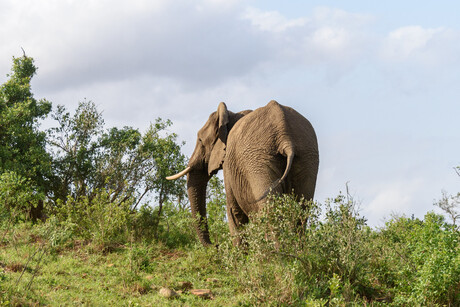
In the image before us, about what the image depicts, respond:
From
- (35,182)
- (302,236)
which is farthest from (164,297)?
(35,182)

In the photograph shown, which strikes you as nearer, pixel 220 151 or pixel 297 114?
pixel 297 114

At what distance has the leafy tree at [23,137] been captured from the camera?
17.8m

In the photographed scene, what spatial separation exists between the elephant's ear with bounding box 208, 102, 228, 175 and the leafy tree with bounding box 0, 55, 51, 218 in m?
7.69

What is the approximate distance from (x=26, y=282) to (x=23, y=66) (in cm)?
1358

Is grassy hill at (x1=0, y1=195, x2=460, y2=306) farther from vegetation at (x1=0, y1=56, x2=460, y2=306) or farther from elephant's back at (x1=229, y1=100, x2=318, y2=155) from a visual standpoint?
elephant's back at (x1=229, y1=100, x2=318, y2=155)

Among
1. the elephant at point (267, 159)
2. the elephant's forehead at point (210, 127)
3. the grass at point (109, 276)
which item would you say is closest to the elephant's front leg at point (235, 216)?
the elephant at point (267, 159)

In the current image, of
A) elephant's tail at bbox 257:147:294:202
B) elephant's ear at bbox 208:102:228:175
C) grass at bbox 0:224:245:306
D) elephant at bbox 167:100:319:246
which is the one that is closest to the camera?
grass at bbox 0:224:245:306

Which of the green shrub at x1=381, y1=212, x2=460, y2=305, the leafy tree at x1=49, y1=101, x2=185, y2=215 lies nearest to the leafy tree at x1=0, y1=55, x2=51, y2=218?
the leafy tree at x1=49, y1=101, x2=185, y2=215

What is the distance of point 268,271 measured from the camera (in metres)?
7.89

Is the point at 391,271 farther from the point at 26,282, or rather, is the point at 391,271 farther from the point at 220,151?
the point at 26,282

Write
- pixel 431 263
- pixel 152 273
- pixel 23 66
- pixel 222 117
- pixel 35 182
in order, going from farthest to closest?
pixel 23 66 < pixel 35 182 < pixel 222 117 < pixel 152 273 < pixel 431 263

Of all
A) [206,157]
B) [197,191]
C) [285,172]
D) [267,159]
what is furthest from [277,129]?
[197,191]

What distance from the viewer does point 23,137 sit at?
18.6 m

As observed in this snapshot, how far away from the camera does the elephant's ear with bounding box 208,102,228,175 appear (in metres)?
12.0
